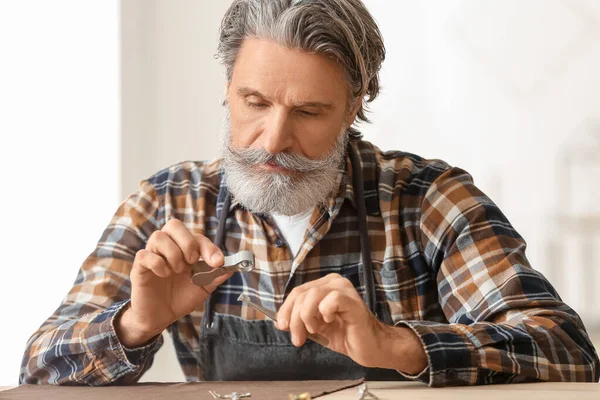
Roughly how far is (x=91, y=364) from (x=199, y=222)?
0.42 m

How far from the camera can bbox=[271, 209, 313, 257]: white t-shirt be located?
1.62 metres

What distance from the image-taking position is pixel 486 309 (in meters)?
1.39

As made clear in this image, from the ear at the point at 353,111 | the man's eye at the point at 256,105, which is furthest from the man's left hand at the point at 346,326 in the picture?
the ear at the point at 353,111

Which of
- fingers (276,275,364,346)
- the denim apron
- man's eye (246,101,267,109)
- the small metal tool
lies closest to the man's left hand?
fingers (276,275,364,346)

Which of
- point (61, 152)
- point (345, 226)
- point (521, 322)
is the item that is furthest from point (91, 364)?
point (61, 152)

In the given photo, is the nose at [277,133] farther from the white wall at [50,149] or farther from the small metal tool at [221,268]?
the white wall at [50,149]

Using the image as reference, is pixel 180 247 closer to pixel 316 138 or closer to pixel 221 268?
pixel 221 268

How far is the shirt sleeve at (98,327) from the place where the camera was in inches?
52.7

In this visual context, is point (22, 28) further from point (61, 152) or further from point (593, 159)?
point (593, 159)

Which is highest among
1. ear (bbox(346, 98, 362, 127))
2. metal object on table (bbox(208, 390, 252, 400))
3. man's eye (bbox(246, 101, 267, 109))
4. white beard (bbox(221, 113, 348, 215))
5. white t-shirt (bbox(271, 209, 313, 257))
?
ear (bbox(346, 98, 362, 127))

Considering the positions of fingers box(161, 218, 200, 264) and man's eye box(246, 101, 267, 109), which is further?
man's eye box(246, 101, 267, 109)

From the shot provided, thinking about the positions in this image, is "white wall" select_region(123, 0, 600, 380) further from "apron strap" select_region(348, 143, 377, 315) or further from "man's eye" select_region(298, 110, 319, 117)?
"man's eye" select_region(298, 110, 319, 117)

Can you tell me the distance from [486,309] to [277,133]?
463 mm

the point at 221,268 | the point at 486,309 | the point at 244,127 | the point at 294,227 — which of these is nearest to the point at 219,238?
the point at 294,227
